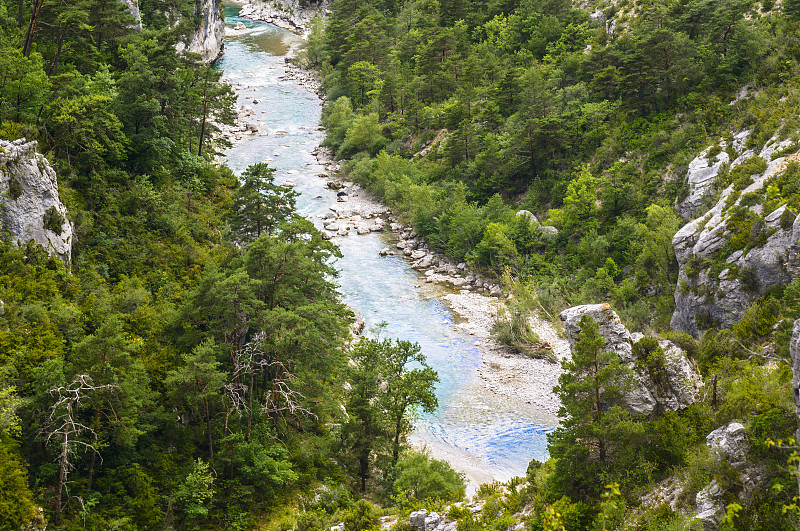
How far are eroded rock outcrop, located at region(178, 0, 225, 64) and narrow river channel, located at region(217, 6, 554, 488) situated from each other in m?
6.19

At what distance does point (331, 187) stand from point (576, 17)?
108 ft

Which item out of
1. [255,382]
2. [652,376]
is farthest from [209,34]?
[652,376]

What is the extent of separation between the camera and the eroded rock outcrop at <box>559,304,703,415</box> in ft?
63.3

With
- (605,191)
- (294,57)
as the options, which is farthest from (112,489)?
(294,57)

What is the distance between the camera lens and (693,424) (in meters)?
18.8

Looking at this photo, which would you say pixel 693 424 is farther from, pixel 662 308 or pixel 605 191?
pixel 605 191

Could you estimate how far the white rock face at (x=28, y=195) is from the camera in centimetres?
2522

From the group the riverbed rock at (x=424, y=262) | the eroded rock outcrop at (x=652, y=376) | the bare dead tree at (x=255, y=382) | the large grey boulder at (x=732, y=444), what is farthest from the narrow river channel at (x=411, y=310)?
the large grey boulder at (x=732, y=444)

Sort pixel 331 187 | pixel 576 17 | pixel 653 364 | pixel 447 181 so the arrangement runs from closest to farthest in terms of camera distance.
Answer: pixel 653 364
pixel 447 181
pixel 331 187
pixel 576 17

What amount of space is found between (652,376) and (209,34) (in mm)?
88518

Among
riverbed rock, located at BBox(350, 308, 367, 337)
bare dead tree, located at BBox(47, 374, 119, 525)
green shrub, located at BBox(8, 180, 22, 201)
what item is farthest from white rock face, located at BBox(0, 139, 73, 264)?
riverbed rock, located at BBox(350, 308, 367, 337)

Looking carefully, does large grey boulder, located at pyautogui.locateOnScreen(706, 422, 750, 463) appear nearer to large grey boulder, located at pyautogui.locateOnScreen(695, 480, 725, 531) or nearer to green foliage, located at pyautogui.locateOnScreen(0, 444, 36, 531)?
large grey boulder, located at pyautogui.locateOnScreen(695, 480, 725, 531)

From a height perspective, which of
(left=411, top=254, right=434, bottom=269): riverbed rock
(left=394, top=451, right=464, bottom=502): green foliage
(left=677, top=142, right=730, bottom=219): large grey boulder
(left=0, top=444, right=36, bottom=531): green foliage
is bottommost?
(left=411, top=254, right=434, bottom=269): riverbed rock

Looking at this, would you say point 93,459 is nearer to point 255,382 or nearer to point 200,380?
point 200,380
